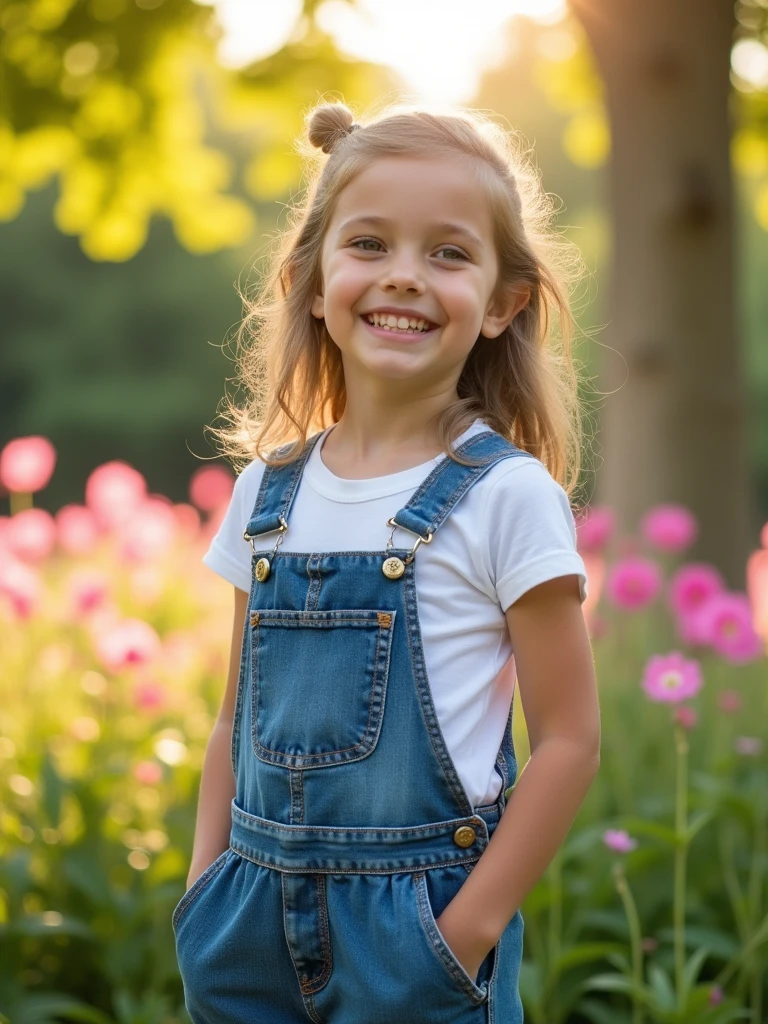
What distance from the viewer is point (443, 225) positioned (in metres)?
1.58

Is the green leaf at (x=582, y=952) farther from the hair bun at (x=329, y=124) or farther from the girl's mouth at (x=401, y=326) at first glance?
the hair bun at (x=329, y=124)

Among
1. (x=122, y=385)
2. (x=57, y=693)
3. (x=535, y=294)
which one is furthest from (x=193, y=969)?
(x=122, y=385)

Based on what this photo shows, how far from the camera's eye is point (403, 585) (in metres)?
1.51

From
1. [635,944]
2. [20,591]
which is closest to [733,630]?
[635,944]

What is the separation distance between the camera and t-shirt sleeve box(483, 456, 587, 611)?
1.47 metres

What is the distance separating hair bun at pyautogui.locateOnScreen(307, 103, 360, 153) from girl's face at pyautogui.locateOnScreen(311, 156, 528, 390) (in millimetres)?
170

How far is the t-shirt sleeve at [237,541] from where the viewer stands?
1757 mm

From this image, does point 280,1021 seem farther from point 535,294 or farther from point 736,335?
point 736,335

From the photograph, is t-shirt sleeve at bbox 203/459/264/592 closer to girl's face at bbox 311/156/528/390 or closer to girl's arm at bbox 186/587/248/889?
girl's arm at bbox 186/587/248/889

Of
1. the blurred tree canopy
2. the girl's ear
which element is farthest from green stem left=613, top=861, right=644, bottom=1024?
the blurred tree canopy

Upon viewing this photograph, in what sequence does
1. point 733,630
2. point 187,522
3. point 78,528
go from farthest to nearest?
point 187,522 → point 78,528 → point 733,630

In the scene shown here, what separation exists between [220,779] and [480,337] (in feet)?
2.39

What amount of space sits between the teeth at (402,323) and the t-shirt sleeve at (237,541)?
1.04 feet

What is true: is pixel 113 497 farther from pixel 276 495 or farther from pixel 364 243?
pixel 364 243
